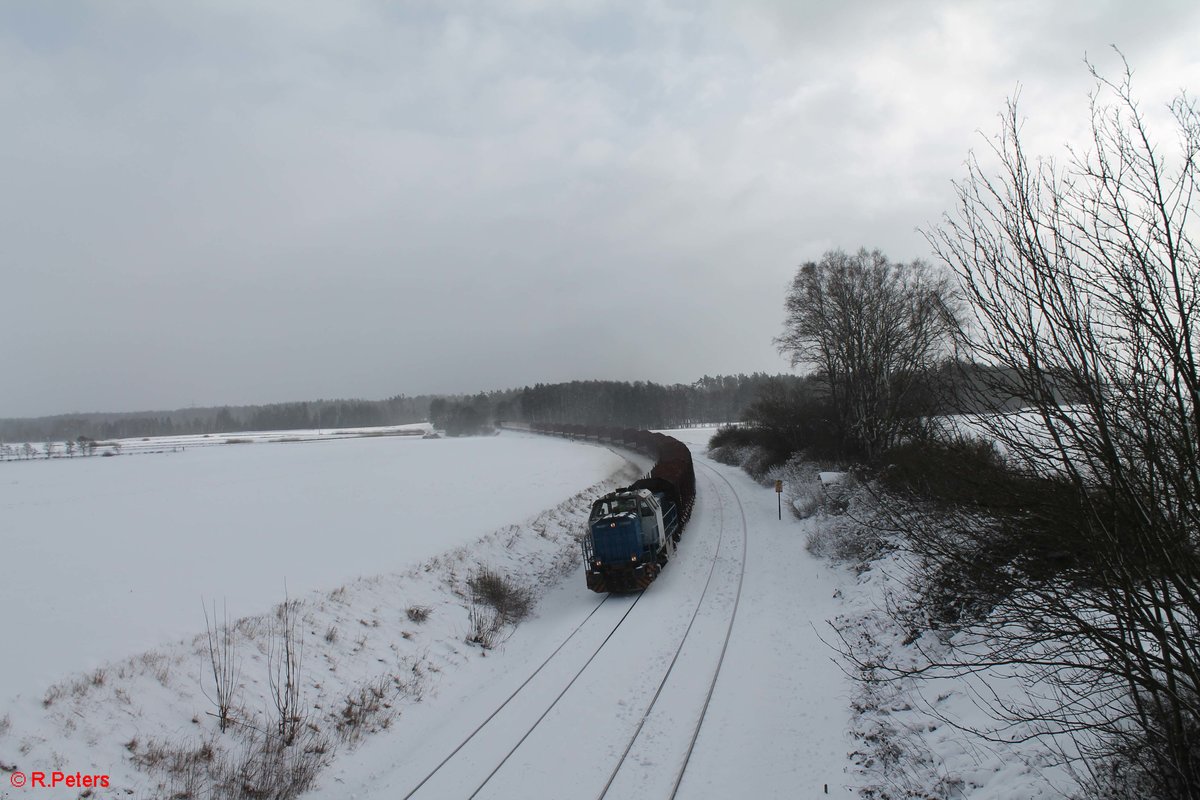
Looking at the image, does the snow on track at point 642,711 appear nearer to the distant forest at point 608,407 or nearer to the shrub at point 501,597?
the shrub at point 501,597

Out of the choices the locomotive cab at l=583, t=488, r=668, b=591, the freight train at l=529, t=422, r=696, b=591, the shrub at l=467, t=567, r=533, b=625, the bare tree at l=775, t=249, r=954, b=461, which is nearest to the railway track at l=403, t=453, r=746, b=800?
the locomotive cab at l=583, t=488, r=668, b=591

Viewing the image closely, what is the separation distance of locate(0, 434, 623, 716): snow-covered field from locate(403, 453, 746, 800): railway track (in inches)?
240

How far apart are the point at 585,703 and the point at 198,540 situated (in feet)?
60.5

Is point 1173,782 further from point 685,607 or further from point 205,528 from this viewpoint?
point 205,528

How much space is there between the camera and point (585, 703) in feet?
32.2

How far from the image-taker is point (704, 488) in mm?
37000

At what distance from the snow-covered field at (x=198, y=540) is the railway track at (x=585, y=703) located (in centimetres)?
610

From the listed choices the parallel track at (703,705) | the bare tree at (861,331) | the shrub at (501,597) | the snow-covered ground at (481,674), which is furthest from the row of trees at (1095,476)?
the bare tree at (861,331)

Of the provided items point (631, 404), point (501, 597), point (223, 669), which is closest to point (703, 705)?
point (501, 597)

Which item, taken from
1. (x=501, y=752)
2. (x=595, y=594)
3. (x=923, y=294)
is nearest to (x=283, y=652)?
(x=501, y=752)

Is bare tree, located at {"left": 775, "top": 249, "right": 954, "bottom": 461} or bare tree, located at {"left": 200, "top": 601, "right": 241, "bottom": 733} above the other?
bare tree, located at {"left": 775, "top": 249, "right": 954, "bottom": 461}

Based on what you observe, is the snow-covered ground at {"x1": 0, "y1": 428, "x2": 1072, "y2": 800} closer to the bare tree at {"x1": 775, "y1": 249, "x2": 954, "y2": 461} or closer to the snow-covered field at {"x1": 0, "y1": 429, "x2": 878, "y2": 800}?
the snow-covered field at {"x1": 0, "y1": 429, "x2": 878, "y2": 800}

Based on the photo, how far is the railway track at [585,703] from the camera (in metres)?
7.74

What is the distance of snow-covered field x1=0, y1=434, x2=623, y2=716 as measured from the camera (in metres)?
11.6
